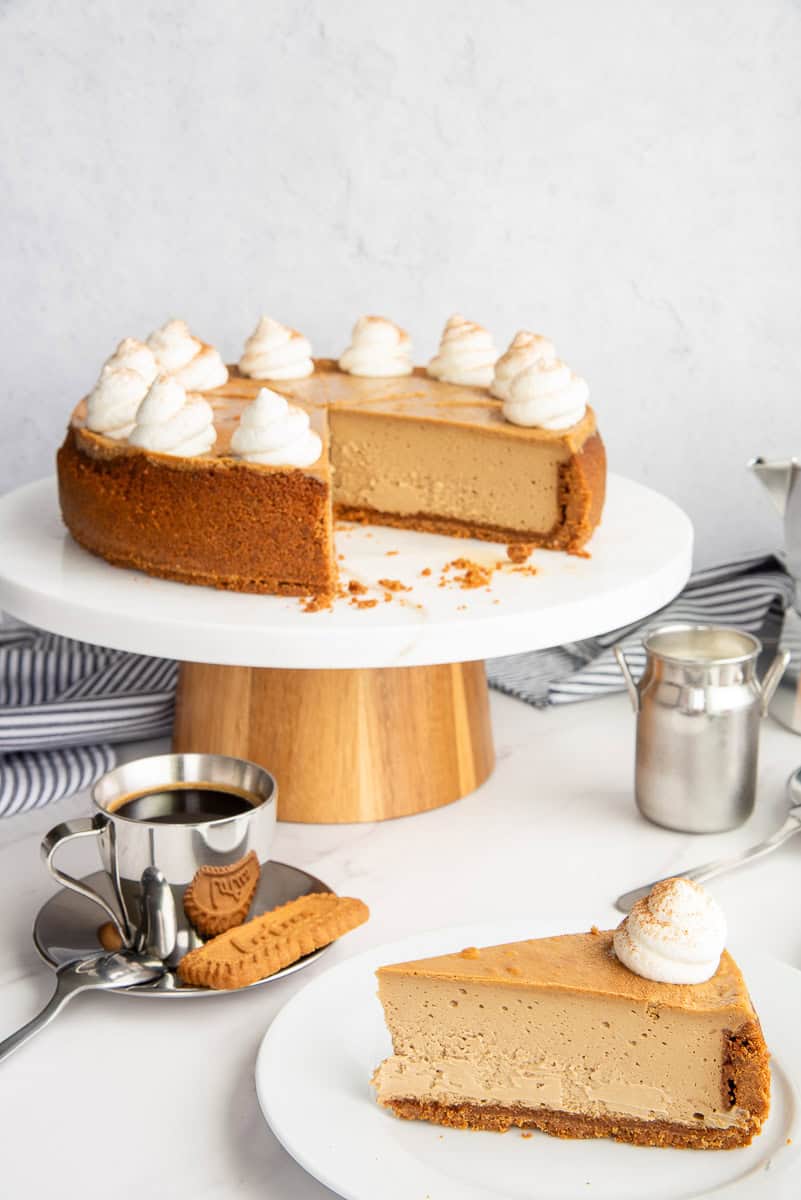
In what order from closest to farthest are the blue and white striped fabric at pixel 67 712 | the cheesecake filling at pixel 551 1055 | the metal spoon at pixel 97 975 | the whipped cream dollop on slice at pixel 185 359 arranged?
the cheesecake filling at pixel 551 1055, the metal spoon at pixel 97 975, the blue and white striped fabric at pixel 67 712, the whipped cream dollop on slice at pixel 185 359

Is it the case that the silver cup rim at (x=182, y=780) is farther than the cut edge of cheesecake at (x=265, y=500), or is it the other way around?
the cut edge of cheesecake at (x=265, y=500)

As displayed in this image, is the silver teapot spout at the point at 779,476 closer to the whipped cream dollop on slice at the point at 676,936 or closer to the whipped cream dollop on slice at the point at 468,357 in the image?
the whipped cream dollop on slice at the point at 468,357

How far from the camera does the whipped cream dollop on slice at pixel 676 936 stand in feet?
4.95

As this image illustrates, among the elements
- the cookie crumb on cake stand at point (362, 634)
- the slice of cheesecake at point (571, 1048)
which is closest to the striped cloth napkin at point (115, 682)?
the cookie crumb on cake stand at point (362, 634)

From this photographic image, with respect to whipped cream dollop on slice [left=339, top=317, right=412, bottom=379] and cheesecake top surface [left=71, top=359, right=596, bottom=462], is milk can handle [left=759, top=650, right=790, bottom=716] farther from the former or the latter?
whipped cream dollop on slice [left=339, top=317, right=412, bottom=379]

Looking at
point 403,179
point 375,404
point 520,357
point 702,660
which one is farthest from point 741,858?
point 403,179

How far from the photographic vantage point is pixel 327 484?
90.2 inches

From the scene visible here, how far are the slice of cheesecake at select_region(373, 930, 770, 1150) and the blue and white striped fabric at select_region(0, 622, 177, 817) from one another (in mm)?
1064

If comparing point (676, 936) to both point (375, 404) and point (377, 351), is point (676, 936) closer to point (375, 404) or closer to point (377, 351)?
point (375, 404)

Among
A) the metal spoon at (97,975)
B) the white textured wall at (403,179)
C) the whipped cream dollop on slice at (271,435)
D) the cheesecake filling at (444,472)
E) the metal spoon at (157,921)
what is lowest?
the metal spoon at (97,975)

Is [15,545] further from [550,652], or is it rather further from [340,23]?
[340,23]

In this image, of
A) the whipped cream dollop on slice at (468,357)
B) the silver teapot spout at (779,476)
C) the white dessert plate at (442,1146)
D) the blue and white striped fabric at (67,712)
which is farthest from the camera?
the whipped cream dollop on slice at (468,357)

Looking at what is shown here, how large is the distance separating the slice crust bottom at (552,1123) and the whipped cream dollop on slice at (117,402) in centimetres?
132

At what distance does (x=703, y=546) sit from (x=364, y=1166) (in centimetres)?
258
